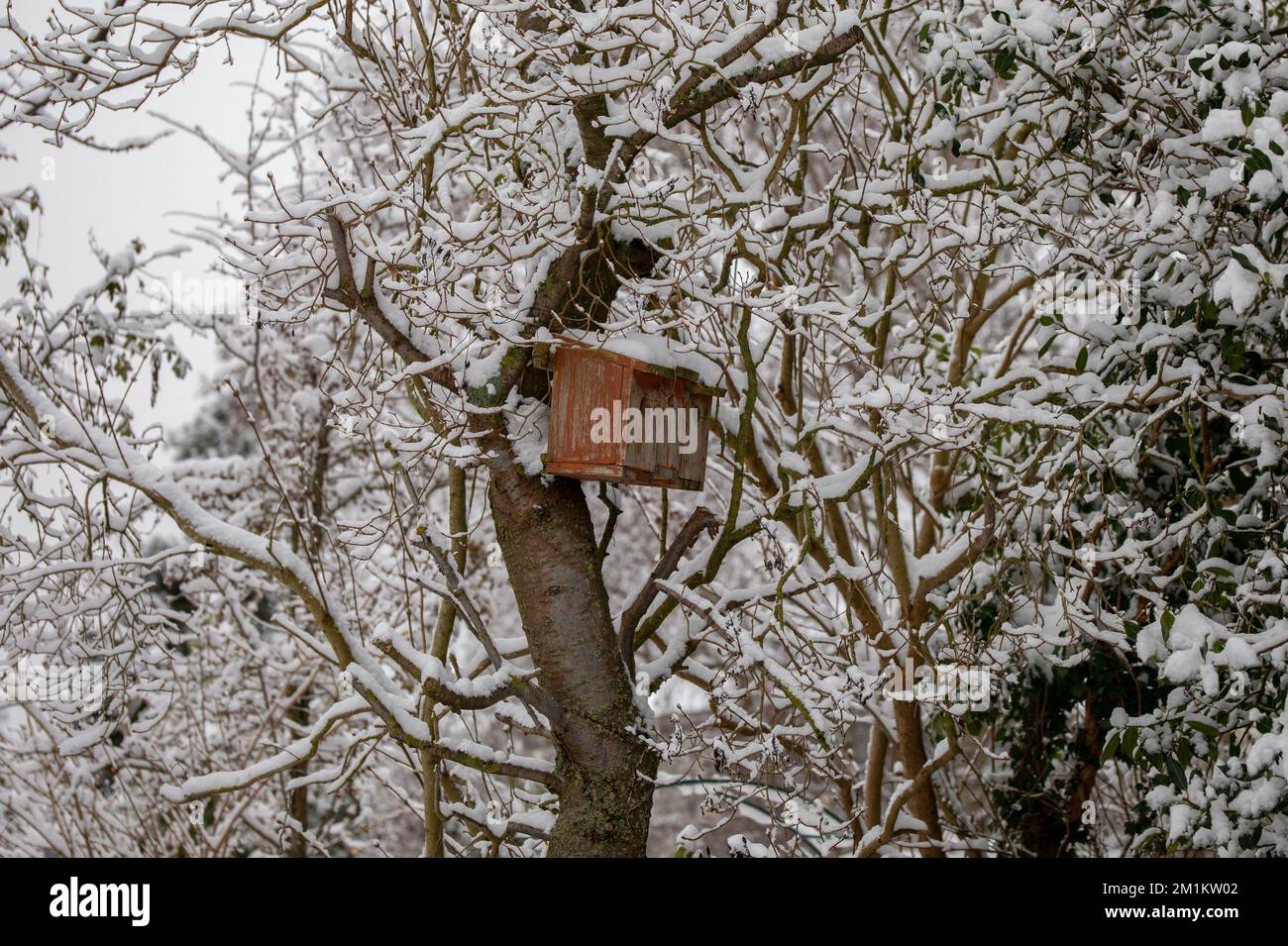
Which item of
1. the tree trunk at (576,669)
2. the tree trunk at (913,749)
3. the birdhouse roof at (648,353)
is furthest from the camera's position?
the tree trunk at (913,749)

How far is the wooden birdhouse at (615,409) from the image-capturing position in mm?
2586

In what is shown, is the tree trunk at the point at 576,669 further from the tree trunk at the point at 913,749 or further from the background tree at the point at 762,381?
the tree trunk at the point at 913,749

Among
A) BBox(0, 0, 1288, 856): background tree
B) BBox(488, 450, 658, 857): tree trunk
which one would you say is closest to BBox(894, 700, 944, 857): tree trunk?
BBox(0, 0, 1288, 856): background tree

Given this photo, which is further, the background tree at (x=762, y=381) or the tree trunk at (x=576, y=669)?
the tree trunk at (x=576, y=669)

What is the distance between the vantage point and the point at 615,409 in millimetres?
2590

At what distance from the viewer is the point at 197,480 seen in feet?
19.0

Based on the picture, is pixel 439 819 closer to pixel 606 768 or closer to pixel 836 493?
pixel 606 768

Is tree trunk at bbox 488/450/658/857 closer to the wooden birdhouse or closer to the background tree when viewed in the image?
the background tree

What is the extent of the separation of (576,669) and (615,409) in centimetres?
67

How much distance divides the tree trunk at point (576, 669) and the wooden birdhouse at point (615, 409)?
15 cm

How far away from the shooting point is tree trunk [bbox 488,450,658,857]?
2688 millimetres

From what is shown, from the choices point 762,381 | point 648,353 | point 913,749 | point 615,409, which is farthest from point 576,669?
point 913,749

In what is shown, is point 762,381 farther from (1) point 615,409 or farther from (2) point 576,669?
(2) point 576,669

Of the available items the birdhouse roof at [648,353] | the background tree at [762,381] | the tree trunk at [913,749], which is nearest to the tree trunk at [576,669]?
the background tree at [762,381]
